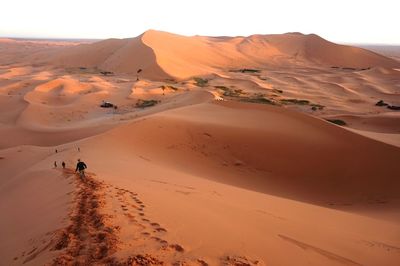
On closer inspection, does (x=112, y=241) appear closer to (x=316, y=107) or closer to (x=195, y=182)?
(x=195, y=182)

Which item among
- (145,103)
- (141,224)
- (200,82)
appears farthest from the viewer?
(200,82)

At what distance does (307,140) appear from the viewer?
1161cm

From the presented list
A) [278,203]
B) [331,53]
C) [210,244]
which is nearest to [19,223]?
[210,244]

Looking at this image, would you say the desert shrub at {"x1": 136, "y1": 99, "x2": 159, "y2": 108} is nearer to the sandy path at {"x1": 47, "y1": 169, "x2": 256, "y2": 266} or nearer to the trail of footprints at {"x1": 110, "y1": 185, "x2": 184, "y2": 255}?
the trail of footprints at {"x1": 110, "y1": 185, "x2": 184, "y2": 255}

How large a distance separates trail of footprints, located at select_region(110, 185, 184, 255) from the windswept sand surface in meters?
0.01

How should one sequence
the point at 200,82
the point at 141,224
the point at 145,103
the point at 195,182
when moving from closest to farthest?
1. the point at 141,224
2. the point at 195,182
3. the point at 145,103
4. the point at 200,82

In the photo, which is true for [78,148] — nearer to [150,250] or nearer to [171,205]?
[171,205]

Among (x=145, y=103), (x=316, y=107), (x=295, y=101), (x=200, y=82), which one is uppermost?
(x=200, y=82)

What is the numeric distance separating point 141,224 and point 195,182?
11.4 ft

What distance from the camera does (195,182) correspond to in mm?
8039

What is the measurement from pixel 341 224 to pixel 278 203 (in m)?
1.25

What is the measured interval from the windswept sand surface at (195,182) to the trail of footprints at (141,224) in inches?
0.6

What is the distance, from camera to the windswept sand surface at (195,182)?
427 cm

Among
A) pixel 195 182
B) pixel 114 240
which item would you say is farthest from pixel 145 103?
pixel 114 240
